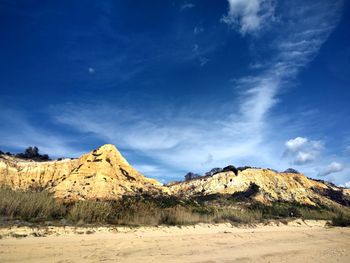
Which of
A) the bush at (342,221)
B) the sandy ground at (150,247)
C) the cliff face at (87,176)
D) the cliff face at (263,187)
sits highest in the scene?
the cliff face at (263,187)

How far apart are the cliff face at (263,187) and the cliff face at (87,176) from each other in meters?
16.3

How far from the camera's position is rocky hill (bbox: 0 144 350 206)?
123ft

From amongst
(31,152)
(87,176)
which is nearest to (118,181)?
(87,176)

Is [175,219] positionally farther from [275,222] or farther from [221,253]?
[275,222]

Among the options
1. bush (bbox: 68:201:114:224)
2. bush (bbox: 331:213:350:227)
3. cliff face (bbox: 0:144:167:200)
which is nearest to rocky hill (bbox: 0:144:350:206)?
cliff face (bbox: 0:144:167:200)

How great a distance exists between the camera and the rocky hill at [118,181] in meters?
37.5

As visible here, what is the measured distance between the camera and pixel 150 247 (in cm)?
769

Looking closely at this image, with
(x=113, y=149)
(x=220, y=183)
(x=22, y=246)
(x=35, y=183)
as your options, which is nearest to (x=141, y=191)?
(x=113, y=149)

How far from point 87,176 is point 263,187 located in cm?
3595

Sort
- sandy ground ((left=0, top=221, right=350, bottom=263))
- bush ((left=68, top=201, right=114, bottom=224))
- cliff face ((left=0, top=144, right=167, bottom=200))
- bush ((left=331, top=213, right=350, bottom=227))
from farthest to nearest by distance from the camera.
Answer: cliff face ((left=0, top=144, right=167, bottom=200))
bush ((left=331, top=213, right=350, bottom=227))
bush ((left=68, top=201, right=114, bottom=224))
sandy ground ((left=0, top=221, right=350, bottom=263))

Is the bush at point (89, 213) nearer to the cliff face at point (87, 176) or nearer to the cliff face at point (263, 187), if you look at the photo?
the cliff face at point (87, 176)

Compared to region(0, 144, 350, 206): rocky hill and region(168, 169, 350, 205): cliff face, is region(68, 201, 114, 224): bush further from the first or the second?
region(168, 169, 350, 205): cliff face

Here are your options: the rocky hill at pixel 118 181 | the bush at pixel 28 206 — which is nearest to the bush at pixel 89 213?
the bush at pixel 28 206

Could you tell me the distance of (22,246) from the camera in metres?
6.45
